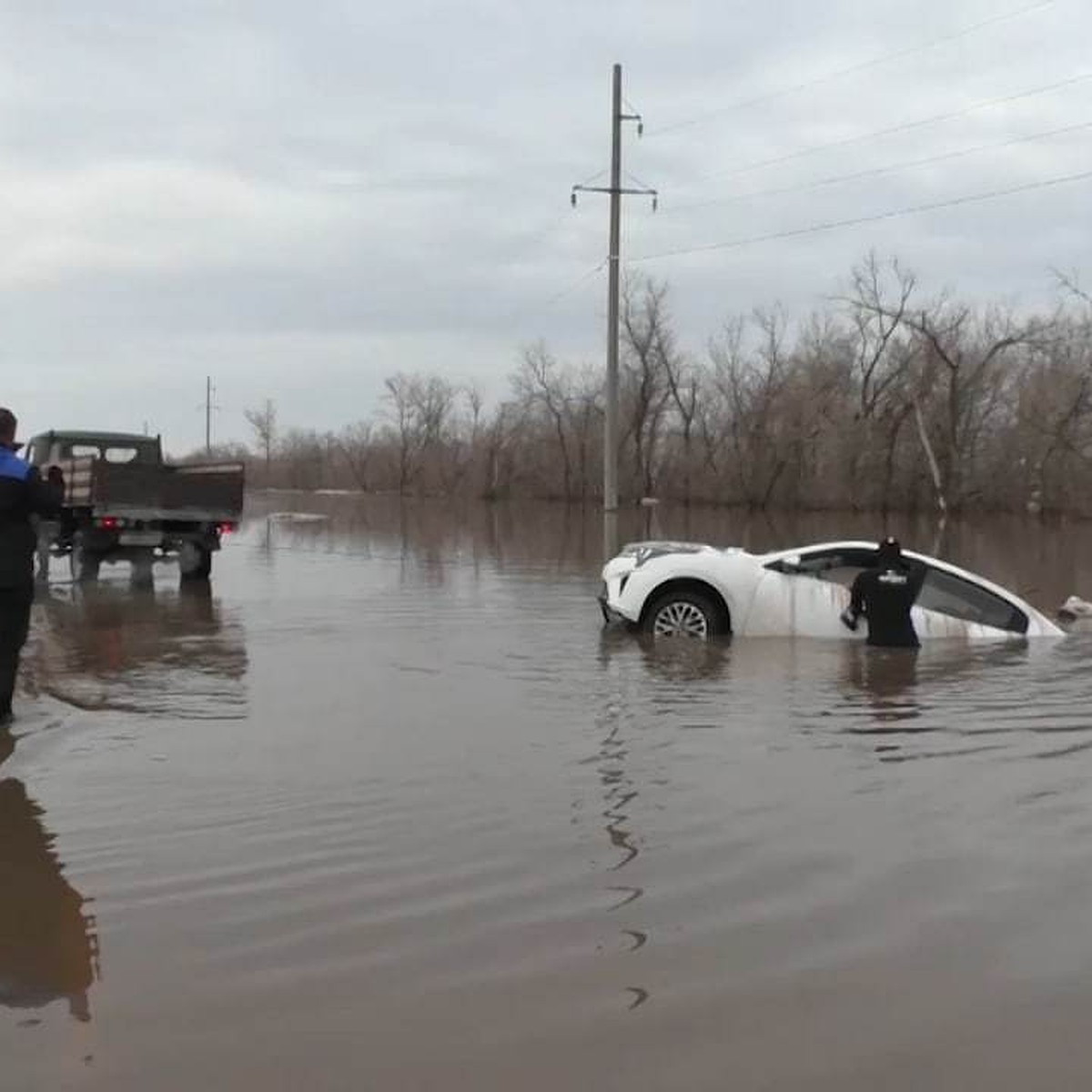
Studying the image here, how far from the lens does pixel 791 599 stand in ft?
39.8

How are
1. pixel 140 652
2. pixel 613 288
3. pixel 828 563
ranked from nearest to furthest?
1. pixel 140 652
2. pixel 828 563
3. pixel 613 288

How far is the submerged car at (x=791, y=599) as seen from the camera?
12.1 meters

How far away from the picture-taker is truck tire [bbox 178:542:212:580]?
61.8 feet


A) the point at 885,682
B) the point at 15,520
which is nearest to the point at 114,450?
the point at 15,520

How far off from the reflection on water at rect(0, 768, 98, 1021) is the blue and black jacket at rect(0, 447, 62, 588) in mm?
2088

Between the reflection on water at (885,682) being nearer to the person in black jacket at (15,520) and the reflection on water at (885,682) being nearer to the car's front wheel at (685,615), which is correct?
the car's front wheel at (685,615)

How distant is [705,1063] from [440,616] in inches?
449

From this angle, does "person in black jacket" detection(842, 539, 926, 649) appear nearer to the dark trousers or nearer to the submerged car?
the submerged car

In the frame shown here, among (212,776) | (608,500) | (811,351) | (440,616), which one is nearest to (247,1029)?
(212,776)

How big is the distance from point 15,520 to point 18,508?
0.08 m

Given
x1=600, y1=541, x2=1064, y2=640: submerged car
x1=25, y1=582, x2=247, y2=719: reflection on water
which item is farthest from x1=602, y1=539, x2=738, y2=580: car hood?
x1=25, y1=582, x2=247, y2=719: reflection on water

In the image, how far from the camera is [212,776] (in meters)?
6.39

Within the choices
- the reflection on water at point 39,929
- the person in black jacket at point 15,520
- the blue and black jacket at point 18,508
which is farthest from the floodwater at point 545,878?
the blue and black jacket at point 18,508

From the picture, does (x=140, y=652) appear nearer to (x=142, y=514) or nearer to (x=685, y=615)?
(x=685, y=615)
